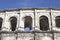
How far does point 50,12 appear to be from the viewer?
2033 centimetres

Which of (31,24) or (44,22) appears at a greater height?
(44,22)

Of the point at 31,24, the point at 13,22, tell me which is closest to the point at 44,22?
the point at 31,24

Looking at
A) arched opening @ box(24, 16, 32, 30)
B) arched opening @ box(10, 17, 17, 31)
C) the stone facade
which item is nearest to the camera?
the stone facade

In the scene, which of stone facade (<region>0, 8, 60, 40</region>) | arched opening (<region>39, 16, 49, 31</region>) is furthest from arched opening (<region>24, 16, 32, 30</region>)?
arched opening (<region>39, 16, 49, 31</region>)

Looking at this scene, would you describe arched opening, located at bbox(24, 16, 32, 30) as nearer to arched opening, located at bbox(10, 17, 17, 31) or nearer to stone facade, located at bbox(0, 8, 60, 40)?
stone facade, located at bbox(0, 8, 60, 40)

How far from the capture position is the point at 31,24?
811 inches

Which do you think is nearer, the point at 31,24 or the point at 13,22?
the point at 31,24

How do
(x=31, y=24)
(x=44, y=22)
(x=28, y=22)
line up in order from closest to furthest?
(x=31, y=24) → (x=44, y=22) → (x=28, y=22)

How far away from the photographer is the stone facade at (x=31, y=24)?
18594 millimetres

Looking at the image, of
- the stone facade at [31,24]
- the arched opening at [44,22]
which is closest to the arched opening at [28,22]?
the stone facade at [31,24]

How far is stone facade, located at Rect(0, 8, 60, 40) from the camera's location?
1859cm

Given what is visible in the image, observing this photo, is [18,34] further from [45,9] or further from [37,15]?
[45,9]

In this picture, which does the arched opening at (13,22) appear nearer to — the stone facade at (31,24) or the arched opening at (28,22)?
the stone facade at (31,24)

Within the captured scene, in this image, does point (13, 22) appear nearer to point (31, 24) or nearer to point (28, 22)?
point (28, 22)
